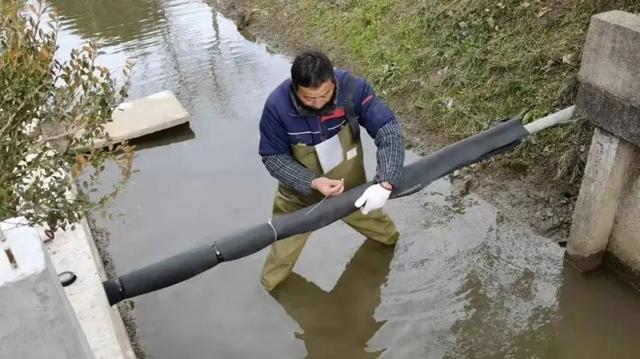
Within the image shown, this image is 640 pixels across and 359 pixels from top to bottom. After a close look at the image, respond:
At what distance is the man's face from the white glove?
584 millimetres

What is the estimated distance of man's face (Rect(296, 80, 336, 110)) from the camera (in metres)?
3.40

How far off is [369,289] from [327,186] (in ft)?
4.03

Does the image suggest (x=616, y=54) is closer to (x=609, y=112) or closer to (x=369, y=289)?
(x=609, y=112)

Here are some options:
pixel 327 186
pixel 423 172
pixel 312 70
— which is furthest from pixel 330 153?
pixel 312 70

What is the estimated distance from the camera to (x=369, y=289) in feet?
14.9

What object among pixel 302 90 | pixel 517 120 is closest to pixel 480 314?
pixel 517 120

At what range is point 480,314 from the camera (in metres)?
4.20

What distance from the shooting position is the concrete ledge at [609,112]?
11.9ft

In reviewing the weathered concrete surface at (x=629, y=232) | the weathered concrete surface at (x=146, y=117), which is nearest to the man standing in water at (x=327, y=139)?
the weathered concrete surface at (x=629, y=232)

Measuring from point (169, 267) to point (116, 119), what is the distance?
13.4 ft

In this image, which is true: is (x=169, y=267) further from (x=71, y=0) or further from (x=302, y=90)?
(x=71, y=0)

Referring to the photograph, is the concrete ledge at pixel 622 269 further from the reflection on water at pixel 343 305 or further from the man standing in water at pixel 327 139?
the man standing in water at pixel 327 139

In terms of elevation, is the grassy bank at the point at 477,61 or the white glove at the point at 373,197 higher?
the white glove at the point at 373,197

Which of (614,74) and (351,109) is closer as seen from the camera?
(614,74)
